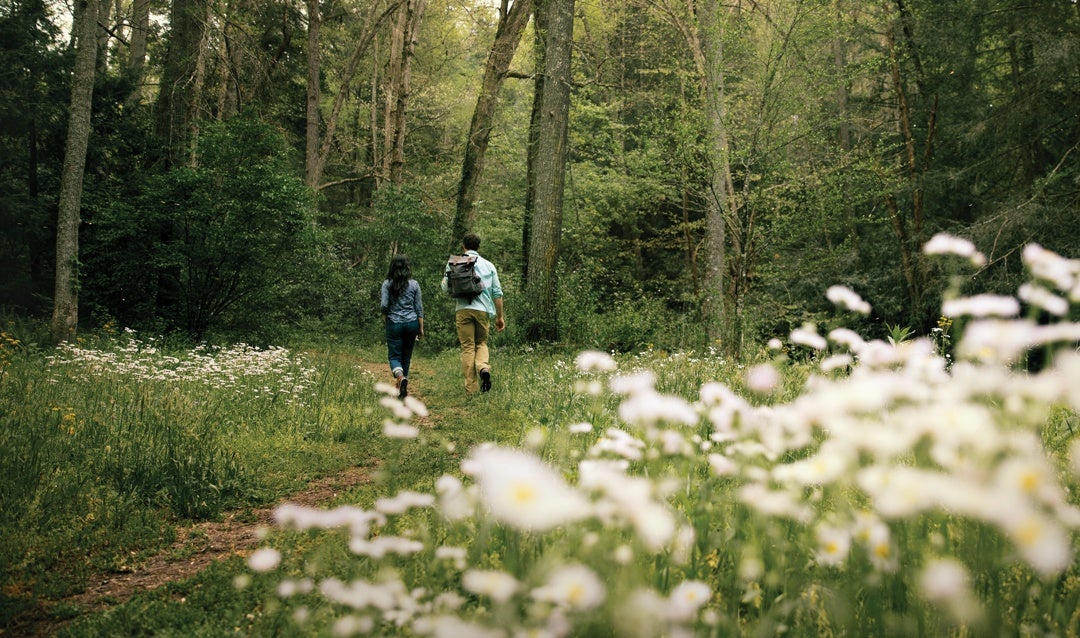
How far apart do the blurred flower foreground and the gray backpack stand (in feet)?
18.0

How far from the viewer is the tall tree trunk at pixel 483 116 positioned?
15.6 m

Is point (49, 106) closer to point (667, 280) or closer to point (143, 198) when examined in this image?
point (143, 198)

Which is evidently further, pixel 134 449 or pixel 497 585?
pixel 134 449

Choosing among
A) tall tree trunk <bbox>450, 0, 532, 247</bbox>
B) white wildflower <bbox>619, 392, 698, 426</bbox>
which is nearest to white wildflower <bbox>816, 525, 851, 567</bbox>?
white wildflower <bbox>619, 392, 698, 426</bbox>

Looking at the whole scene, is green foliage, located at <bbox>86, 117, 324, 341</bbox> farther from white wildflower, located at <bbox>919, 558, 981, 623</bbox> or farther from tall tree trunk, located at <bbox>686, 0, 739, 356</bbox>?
white wildflower, located at <bbox>919, 558, 981, 623</bbox>

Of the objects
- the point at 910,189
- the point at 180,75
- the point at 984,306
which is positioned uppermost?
the point at 180,75

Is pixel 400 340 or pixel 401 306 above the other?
pixel 401 306

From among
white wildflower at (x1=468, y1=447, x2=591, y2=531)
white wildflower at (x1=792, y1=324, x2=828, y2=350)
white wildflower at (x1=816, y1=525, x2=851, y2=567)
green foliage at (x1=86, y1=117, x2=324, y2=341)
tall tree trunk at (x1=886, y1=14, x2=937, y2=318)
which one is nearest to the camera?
white wildflower at (x1=468, y1=447, x2=591, y2=531)

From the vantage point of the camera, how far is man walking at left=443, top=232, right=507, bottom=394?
28.1 feet

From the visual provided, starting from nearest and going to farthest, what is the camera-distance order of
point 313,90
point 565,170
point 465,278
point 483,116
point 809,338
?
1. point 809,338
2. point 465,278
3. point 483,116
4. point 565,170
5. point 313,90

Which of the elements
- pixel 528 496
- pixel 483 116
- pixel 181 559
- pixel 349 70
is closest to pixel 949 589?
pixel 528 496

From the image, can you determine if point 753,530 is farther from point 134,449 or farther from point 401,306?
point 401,306

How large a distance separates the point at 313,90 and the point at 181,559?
20292 millimetres

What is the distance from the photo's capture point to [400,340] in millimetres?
8242
